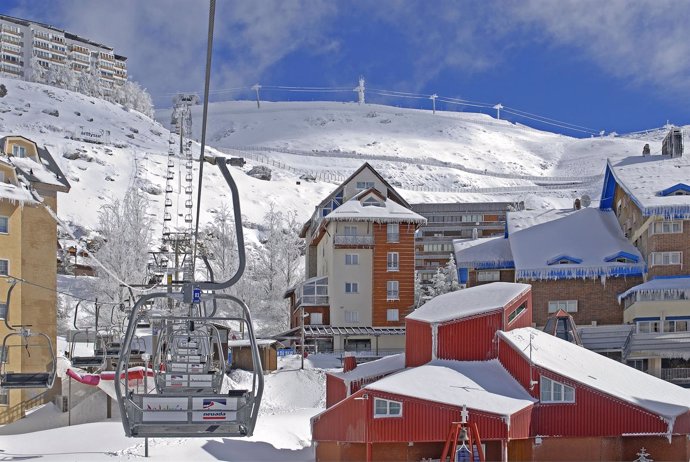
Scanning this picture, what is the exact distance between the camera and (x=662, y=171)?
65.1 meters

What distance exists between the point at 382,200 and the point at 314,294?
9225mm

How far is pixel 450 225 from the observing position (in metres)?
127

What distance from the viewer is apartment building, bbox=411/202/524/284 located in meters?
122

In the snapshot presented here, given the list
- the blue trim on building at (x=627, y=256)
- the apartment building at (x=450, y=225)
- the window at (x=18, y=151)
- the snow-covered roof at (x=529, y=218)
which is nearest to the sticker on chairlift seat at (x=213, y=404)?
the window at (x=18, y=151)

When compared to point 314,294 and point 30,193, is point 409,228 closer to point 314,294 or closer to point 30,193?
point 314,294

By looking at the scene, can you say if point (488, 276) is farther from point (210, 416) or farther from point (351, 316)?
point (210, 416)

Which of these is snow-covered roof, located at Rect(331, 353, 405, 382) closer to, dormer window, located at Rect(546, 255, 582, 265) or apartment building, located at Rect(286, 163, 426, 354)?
dormer window, located at Rect(546, 255, 582, 265)

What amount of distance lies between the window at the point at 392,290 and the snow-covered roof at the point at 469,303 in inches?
912

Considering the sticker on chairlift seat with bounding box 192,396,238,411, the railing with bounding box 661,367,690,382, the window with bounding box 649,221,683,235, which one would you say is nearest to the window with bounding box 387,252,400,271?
the window with bounding box 649,221,683,235

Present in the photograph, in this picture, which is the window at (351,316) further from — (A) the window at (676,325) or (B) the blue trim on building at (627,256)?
(A) the window at (676,325)

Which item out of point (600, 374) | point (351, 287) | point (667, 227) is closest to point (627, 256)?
point (667, 227)

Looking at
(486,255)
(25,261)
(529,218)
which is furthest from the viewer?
(529,218)

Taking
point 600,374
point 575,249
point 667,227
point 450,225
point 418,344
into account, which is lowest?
point 600,374

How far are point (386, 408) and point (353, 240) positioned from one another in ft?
116
